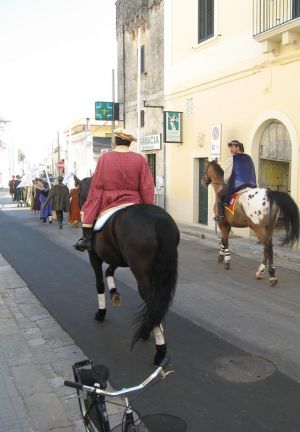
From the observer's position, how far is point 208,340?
5.30 metres

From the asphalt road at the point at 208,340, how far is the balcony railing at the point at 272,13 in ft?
20.2

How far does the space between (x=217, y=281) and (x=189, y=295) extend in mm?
1147

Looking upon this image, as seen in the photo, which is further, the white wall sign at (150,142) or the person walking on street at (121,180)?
the white wall sign at (150,142)

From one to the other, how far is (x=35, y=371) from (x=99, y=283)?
1.62 m

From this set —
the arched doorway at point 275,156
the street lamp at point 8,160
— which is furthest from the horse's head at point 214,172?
the street lamp at point 8,160

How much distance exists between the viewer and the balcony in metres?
11.4

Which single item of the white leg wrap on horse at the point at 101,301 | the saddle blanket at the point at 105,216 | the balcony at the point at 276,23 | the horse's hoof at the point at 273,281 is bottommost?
the horse's hoof at the point at 273,281

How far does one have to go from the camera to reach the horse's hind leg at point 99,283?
5.84 metres

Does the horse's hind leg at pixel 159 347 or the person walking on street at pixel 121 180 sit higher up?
the person walking on street at pixel 121 180

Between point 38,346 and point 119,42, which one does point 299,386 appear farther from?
point 119,42

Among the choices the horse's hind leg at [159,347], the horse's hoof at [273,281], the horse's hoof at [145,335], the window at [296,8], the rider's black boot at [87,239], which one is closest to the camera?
the horse's hoof at [145,335]

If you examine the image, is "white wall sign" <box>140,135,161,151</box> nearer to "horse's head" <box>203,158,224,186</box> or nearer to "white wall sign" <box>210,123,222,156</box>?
"white wall sign" <box>210,123,222,156</box>

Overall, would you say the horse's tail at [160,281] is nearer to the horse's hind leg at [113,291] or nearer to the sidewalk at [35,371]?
the sidewalk at [35,371]

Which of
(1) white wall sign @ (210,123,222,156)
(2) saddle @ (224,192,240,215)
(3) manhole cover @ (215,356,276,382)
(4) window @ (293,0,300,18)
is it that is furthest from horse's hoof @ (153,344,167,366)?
(1) white wall sign @ (210,123,222,156)
